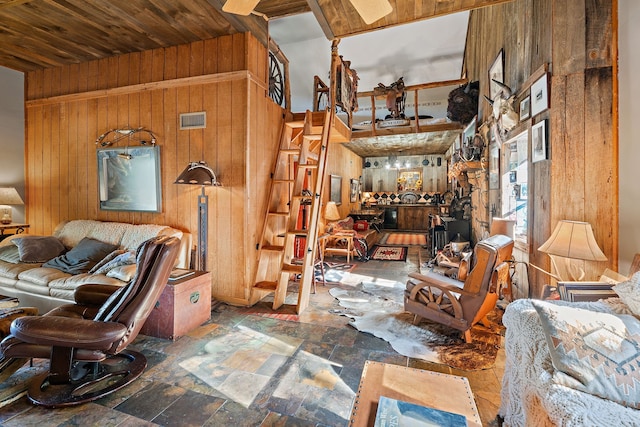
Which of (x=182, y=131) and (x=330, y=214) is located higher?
(x=182, y=131)

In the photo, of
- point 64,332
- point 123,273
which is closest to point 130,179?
point 123,273

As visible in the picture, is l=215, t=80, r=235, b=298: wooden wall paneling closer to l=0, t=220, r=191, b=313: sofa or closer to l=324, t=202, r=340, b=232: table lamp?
l=0, t=220, r=191, b=313: sofa

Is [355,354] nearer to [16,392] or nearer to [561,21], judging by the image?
[16,392]

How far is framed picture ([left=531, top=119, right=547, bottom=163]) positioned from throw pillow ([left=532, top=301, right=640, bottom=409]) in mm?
1666

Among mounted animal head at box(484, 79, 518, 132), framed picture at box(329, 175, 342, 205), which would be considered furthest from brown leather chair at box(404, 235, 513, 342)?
framed picture at box(329, 175, 342, 205)

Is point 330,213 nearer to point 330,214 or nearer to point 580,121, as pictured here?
point 330,214

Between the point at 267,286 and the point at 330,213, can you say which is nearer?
the point at 267,286

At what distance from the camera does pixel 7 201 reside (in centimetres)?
414

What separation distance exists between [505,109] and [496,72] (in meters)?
1.01

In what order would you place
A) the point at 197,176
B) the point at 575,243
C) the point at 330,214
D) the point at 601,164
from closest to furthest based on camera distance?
the point at 575,243 → the point at 601,164 → the point at 197,176 → the point at 330,214

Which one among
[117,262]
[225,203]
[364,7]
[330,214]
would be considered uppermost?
[364,7]

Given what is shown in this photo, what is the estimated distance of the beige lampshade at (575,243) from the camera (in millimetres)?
2068

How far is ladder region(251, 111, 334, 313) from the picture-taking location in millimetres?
3516

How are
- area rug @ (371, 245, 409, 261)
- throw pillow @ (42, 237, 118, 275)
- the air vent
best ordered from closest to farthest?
throw pillow @ (42, 237, 118, 275) < the air vent < area rug @ (371, 245, 409, 261)
